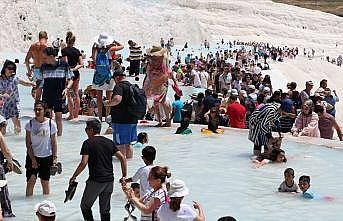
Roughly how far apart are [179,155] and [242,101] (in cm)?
437

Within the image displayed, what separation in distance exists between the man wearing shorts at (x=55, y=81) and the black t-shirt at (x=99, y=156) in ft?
14.1

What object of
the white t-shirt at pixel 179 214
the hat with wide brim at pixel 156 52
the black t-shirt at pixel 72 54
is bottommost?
the white t-shirt at pixel 179 214

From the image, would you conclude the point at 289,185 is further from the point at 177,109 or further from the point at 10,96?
the point at 177,109

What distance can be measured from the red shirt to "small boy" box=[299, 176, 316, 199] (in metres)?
5.14

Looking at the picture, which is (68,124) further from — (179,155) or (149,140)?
(179,155)

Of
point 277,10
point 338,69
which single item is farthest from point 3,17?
point 277,10

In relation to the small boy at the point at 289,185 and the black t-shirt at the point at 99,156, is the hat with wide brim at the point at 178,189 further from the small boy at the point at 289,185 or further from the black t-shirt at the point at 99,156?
the small boy at the point at 289,185

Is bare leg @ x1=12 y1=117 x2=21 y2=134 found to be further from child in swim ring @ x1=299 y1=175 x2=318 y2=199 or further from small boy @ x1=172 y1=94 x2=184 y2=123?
child in swim ring @ x1=299 y1=175 x2=318 y2=199

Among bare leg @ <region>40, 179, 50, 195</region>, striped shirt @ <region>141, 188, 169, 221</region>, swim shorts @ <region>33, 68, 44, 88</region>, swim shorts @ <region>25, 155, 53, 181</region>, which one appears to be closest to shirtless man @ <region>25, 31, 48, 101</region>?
swim shorts @ <region>33, 68, 44, 88</region>

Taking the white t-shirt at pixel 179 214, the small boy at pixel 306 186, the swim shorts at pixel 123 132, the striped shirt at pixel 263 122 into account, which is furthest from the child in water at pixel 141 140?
the white t-shirt at pixel 179 214

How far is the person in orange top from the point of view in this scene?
14.5 m

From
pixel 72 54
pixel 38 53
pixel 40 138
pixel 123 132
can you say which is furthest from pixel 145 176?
pixel 38 53

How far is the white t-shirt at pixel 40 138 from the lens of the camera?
872 centimetres

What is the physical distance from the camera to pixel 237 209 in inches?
350
